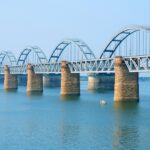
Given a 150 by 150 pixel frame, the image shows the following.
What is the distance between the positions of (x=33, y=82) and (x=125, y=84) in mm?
47374

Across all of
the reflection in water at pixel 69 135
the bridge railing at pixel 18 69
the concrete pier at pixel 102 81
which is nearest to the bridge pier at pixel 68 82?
the concrete pier at pixel 102 81

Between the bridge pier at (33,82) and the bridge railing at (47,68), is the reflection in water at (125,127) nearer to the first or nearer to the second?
the bridge railing at (47,68)

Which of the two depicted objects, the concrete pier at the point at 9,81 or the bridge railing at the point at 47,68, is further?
the concrete pier at the point at 9,81

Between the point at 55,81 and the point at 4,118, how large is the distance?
337ft

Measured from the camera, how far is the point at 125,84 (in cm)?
7794

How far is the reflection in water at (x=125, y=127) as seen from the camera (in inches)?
1601

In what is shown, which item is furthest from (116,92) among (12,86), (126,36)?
(12,86)

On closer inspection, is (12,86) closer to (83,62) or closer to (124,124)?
(83,62)

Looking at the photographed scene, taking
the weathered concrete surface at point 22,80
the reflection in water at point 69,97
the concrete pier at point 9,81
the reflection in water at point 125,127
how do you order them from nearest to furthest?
1. the reflection in water at point 125,127
2. the reflection in water at point 69,97
3. the concrete pier at point 9,81
4. the weathered concrete surface at point 22,80

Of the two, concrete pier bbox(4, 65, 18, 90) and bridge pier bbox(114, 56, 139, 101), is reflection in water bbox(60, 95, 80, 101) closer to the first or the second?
bridge pier bbox(114, 56, 139, 101)

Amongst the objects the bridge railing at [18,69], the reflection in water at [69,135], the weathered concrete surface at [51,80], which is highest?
the bridge railing at [18,69]

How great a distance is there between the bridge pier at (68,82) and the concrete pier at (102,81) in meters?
29.8

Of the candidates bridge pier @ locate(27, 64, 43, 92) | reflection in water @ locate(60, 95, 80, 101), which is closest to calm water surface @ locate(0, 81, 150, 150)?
reflection in water @ locate(60, 95, 80, 101)

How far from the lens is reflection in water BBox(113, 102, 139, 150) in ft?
133
